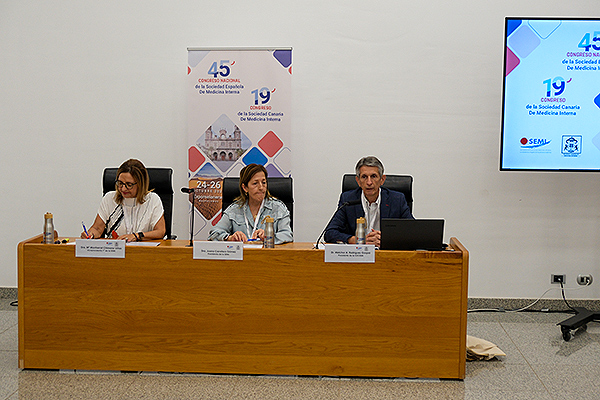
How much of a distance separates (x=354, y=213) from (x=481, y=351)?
106 cm

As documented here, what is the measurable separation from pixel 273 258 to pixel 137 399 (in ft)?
2.93

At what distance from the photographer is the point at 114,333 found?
8.70 feet

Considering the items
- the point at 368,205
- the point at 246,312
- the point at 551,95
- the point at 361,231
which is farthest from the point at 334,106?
the point at 246,312

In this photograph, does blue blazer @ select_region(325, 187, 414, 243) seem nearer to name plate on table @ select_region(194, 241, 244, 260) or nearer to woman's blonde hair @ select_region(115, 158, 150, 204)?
name plate on table @ select_region(194, 241, 244, 260)

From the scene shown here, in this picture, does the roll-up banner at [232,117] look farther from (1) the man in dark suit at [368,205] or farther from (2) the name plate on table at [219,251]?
(2) the name plate on table at [219,251]

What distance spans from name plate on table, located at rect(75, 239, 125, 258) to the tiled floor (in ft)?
2.00

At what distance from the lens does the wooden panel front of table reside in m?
2.56

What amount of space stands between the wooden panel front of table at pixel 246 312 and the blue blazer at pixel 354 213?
541 mm

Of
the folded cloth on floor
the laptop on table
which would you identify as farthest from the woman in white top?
the folded cloth on floor

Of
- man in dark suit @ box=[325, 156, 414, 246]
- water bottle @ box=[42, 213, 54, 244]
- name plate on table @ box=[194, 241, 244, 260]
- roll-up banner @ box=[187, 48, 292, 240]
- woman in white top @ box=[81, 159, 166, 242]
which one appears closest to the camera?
name plate on table @ box=[194, 241, 244, 260]

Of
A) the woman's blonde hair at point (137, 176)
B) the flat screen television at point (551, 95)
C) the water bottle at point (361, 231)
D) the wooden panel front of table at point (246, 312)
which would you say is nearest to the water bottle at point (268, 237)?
the wooden panel front of table at point (246, 312)

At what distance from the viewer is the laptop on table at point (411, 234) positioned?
254 centimetres

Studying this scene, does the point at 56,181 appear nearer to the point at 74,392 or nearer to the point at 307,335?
the point at 74,392

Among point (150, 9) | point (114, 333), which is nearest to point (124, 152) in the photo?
point (150, 9)
